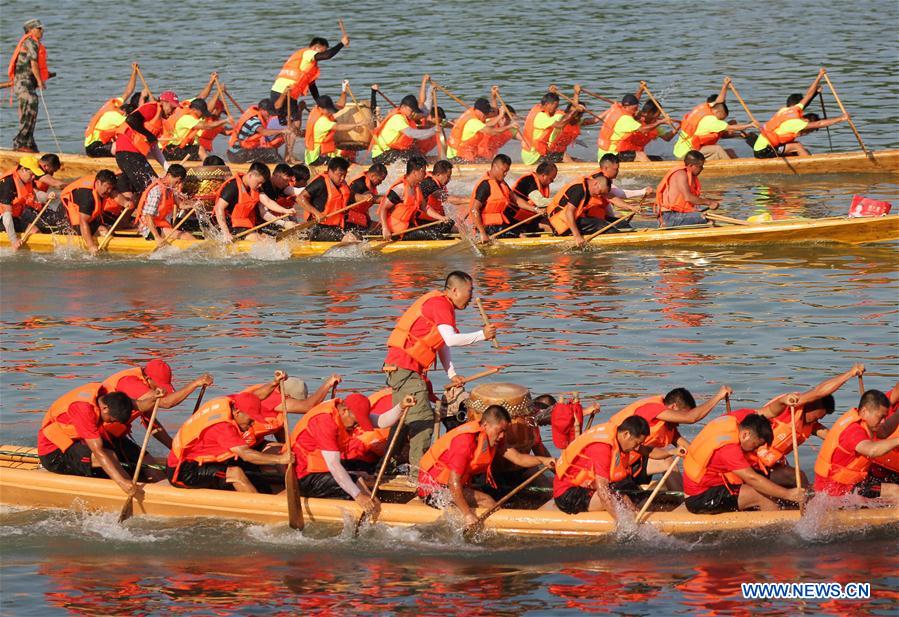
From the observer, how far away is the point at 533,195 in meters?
20.6

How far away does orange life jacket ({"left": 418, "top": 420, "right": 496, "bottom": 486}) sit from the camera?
11.8 m

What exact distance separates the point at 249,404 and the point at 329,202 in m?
8.28

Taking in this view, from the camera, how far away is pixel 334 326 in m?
17.8

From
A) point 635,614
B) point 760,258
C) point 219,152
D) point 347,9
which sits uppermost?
point 347,9

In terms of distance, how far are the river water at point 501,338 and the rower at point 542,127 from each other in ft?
4.58

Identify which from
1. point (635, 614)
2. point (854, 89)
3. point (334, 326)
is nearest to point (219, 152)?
point (334, 326)

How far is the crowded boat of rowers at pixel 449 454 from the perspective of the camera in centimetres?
1169

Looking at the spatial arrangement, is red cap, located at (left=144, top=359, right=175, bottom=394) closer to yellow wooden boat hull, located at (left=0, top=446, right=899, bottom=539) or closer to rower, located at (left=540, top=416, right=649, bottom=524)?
yellow wooden boat hull, located at (left=0, top=446, right=899, bottom=539)

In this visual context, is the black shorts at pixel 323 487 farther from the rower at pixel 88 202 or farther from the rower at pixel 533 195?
the rower at pixel 88 202

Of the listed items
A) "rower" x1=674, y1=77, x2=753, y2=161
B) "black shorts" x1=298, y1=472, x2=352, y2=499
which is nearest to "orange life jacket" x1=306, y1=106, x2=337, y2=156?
"rower" x1=674, y1=77, x2=753, y2=161

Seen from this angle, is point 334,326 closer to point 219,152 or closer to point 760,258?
point 760,258

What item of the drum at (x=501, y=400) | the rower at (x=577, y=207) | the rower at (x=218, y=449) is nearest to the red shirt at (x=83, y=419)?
the rower at (x=218, y=449)

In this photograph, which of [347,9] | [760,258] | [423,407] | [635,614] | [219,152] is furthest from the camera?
[347,9]

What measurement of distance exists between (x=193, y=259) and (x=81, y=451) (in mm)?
7895
